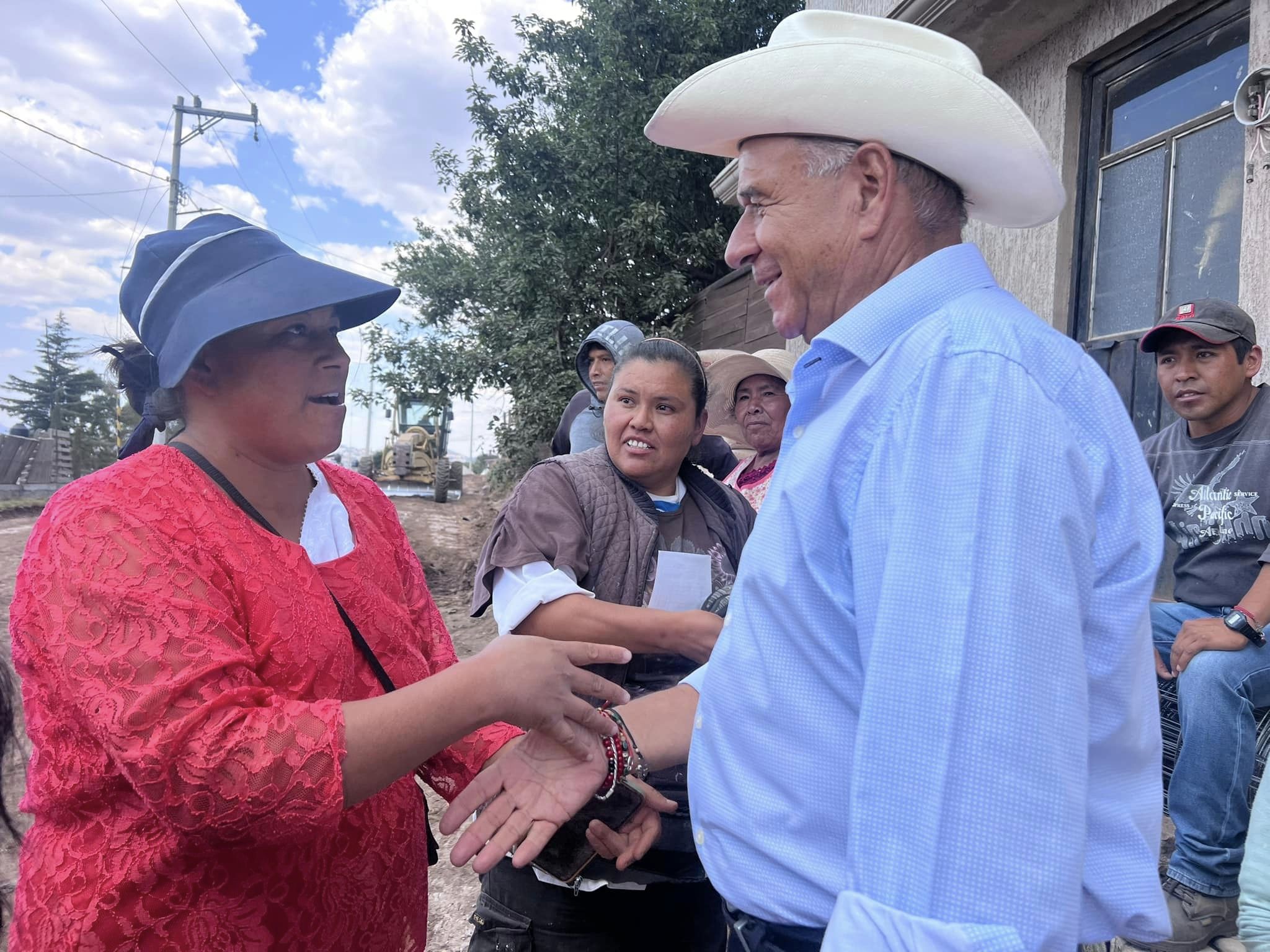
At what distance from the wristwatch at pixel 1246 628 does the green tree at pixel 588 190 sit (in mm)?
8869

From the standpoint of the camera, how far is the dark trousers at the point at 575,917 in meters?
1.88

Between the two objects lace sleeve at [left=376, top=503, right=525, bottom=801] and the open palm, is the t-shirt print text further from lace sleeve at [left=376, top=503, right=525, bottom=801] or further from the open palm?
lace sleeve at [left=376, top=503, right=525, bottom=801]

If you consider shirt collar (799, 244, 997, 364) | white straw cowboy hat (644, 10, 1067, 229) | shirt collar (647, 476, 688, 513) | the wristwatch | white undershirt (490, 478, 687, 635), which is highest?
white straw cowboy hat (644, 10, 1067, 229)

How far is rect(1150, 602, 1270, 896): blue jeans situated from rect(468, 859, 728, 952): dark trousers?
5.87ft

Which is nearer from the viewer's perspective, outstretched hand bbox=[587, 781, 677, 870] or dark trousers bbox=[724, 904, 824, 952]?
dark trousers bbox=[724, 904, 824, 952]

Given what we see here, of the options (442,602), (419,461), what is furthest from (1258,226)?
(419,461)

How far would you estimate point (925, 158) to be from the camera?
130cm

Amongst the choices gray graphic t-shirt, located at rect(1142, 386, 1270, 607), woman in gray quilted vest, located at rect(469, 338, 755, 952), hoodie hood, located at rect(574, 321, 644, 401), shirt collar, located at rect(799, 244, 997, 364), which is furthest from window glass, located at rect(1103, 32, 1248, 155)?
shirt collar, located at rect(799, 244, 997, 364)

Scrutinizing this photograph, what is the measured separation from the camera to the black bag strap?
5.02ft

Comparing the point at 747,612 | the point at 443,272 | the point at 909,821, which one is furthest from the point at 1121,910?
the point at 443,272

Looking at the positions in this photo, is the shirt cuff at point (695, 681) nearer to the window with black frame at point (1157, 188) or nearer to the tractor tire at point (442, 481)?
the window with black frame at point (1157, 188)

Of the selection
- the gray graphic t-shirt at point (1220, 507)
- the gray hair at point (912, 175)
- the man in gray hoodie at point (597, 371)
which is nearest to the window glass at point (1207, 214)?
the gray graphic t-shirt at point (1220, 507)

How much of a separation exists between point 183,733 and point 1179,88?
4838mm

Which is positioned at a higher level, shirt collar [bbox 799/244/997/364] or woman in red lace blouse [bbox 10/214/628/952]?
shirt collar [bbox 799/244/997/364]
